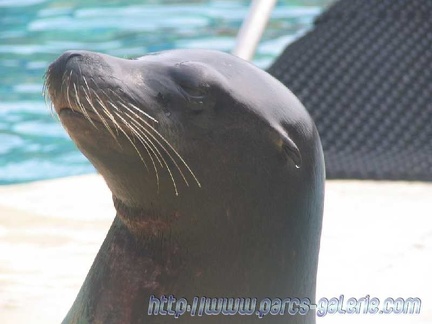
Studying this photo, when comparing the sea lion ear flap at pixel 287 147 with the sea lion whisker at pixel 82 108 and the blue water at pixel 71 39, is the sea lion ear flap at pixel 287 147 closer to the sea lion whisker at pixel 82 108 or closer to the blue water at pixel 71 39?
the sea lion whisker at pixel 82 108

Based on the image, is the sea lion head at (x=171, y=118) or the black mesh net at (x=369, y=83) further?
the black mesh net at (x=369, y=83)

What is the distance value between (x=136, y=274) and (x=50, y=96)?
0.49m

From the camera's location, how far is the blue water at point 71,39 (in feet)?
27.7

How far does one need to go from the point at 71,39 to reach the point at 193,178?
8.78 meters

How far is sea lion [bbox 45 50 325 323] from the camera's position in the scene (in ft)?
8.30

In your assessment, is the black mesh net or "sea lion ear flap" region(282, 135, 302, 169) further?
the black mesh net

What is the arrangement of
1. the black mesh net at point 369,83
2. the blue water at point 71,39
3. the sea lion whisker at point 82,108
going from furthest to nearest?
the blue water at point 71,39 → the black mesh net at point 369,83 → the sea lion whisker at point 82,108

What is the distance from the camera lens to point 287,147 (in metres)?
2.71

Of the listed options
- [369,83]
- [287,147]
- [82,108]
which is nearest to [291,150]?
[287,147]

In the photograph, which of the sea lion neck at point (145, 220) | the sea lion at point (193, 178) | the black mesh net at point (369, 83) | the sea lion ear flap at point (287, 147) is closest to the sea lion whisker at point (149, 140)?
the sea lion at point (193, 178)

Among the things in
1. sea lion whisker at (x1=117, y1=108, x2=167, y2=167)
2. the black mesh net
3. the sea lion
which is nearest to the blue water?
the black mesh net

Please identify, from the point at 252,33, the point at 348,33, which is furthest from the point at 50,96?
the point at 348,33

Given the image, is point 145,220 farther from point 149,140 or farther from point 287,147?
point 287,147

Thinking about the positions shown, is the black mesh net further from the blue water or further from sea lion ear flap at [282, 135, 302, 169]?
sea lion ear flap at [282, 135, 302, 169]
